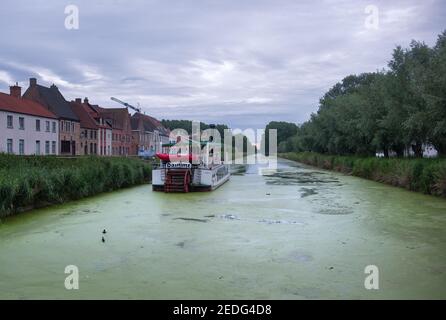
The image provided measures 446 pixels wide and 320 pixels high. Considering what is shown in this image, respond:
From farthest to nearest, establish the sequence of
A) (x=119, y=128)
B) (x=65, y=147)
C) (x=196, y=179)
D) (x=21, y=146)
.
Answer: (x=119, y=128), (x=65, y=147), (x=21, y=146), (x=196, y=179)

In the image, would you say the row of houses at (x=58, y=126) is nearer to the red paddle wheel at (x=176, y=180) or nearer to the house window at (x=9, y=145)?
the house window at (x=9, y=145)

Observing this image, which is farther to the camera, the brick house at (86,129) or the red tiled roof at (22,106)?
the brick house at (86,129)

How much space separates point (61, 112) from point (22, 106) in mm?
8129

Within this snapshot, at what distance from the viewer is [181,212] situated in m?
14.1

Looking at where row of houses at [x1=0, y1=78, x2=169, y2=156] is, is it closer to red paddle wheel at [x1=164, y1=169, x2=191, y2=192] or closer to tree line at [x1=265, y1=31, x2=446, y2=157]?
red paddle wheel at [x1=164, y1=169, x2=191, y2=192]

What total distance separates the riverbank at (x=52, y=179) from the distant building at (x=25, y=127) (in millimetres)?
17120

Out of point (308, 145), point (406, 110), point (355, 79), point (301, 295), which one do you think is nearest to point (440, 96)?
point (406, 110)

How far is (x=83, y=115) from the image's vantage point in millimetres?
58031

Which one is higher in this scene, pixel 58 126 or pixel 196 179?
pixel 58 126

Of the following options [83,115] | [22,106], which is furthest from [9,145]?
[83,115]

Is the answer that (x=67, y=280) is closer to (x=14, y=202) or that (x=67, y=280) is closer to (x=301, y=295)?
(x=301, y=295)

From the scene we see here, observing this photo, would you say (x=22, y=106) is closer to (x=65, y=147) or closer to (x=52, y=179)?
(x=65, y=147)

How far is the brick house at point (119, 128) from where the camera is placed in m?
66.4

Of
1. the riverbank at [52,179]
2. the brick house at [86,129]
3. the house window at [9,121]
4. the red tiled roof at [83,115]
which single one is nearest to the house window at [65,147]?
the brick house at [86,129]
